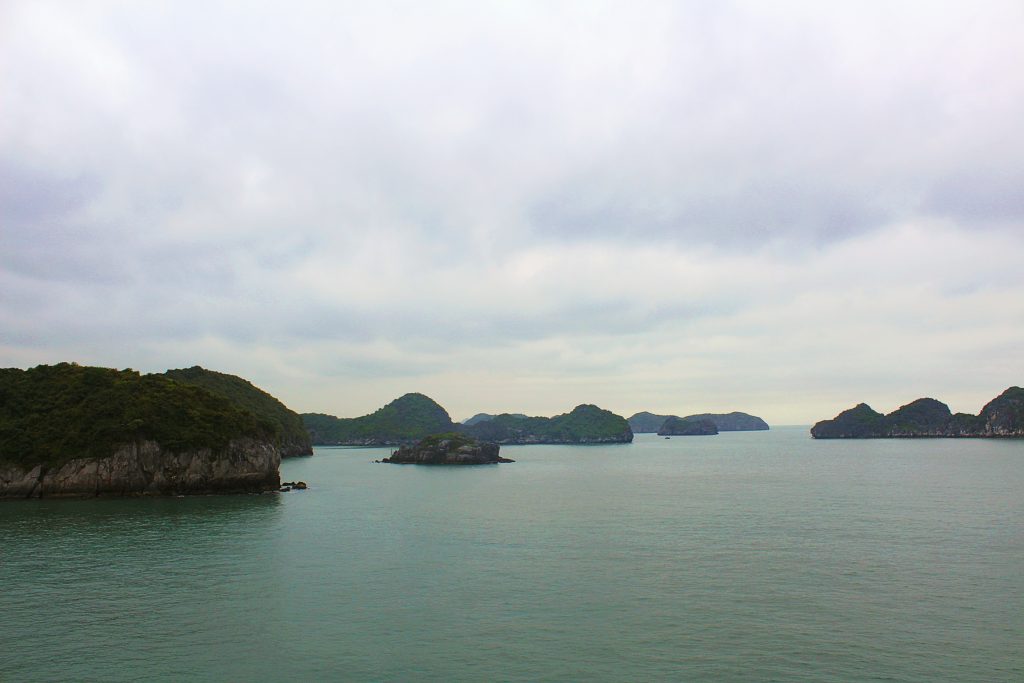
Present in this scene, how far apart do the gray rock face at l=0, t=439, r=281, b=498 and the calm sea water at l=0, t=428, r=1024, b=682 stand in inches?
379

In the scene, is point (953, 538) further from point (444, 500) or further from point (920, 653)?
point (444, 500)

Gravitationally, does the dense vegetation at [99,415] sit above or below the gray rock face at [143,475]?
above

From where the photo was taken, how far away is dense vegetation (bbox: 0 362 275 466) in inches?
4176

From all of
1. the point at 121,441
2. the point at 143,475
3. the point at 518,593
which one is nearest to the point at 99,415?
the point at 121,441

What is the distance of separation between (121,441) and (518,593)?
92.6 m

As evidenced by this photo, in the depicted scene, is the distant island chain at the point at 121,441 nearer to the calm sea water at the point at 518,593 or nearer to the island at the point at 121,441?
the island at the point at 121,441

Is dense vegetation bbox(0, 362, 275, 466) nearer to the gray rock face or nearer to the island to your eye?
the island

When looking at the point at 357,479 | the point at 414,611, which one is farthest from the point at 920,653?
the point at 357,479

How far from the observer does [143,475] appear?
107 m

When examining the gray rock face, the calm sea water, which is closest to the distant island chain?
the gray rock face

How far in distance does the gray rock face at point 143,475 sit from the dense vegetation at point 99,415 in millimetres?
1634

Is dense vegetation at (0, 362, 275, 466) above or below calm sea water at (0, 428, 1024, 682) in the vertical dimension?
above

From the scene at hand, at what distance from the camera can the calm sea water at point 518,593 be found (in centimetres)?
3231

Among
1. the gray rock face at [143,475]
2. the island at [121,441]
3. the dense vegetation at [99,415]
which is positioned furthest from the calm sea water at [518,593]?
the dense vegetation at [99,415]
